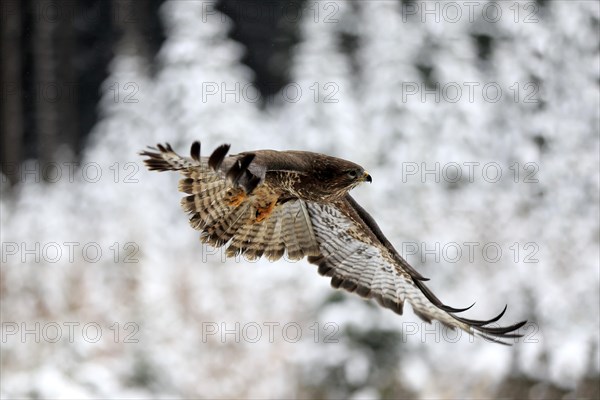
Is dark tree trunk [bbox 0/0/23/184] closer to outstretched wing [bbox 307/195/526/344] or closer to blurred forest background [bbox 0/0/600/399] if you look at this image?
blurred forest background [bbox 0/0/600/399]

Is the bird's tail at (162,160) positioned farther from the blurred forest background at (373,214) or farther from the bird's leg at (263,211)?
the blurred forest background at (373,214)

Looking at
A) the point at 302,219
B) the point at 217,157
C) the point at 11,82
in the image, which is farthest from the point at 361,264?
the point at 11,82

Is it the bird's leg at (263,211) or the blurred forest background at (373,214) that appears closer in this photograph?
the bird's leg at (263,211)

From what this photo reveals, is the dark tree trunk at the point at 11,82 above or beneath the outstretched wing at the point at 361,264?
above

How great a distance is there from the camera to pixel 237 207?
545cm

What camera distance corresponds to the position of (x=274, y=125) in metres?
16.1

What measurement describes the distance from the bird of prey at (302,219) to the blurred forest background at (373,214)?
120 inches

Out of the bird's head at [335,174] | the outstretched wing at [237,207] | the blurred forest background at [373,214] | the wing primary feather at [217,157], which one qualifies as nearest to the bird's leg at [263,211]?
the outstretched wing at [237,207]

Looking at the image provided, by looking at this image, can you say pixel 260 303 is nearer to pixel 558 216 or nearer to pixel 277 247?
pixel 558 216

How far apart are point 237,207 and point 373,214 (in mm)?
6201

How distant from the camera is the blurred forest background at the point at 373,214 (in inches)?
416

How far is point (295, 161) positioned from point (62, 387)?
4.07 metres

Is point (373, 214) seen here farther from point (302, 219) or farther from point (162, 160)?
point (162, 160)

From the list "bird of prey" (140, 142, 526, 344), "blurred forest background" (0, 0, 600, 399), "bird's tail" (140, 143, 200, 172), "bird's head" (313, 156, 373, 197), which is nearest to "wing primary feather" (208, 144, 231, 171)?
"bird of prey" (140, 142, 526, 344)
